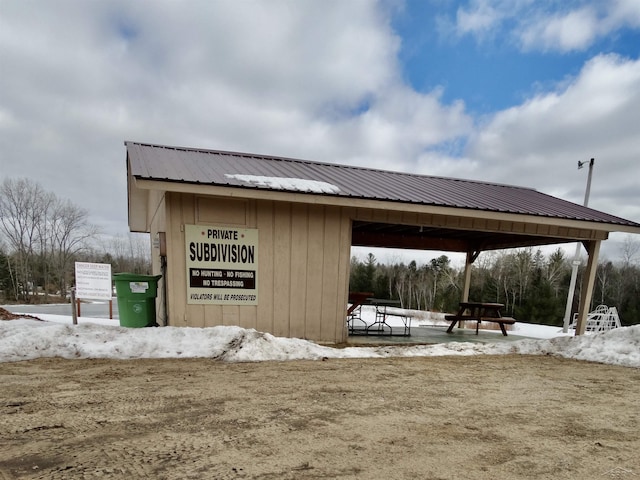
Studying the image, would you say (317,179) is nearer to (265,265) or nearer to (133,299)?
(265,265)

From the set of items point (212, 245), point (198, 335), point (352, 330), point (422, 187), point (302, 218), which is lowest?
point (352, 330)

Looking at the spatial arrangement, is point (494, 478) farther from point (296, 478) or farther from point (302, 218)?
point (302, 218)

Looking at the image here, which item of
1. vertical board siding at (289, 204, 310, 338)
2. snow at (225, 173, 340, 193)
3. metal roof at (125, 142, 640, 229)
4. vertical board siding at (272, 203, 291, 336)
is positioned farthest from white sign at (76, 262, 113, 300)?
vertical board siding at (289, 204, 310, 338)

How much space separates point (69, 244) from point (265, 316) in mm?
40992

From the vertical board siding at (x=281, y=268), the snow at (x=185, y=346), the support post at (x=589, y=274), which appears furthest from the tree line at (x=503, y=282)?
the vertical board siding at (x=281, y=268)

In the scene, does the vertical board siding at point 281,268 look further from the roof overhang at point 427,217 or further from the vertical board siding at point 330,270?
the vertical board siding at point 330,270

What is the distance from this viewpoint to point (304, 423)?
2781 mm

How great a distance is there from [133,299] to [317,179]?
4049 mm

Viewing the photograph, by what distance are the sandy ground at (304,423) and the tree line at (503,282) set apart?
25.6 meters

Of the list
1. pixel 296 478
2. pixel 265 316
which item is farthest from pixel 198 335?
pixel 296 478

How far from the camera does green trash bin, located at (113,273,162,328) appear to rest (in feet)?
19.6

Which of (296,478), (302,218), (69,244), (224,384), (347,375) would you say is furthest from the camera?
(69,244)

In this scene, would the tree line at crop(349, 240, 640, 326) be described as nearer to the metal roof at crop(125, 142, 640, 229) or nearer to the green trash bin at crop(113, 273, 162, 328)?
the metal roof at crop(125, 142, 640, 229)

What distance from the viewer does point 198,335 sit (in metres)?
5.36
